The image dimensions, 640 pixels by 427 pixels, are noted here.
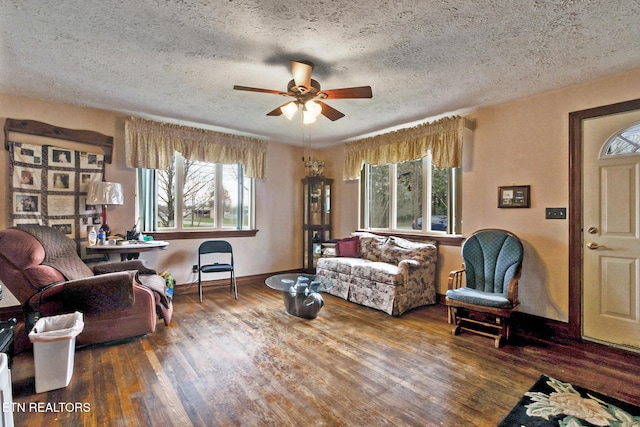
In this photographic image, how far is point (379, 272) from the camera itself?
364 cm

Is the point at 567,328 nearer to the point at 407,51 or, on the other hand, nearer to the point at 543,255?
the point at 543,255

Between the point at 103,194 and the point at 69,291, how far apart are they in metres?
1.39

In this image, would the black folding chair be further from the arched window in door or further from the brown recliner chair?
the arched window in door

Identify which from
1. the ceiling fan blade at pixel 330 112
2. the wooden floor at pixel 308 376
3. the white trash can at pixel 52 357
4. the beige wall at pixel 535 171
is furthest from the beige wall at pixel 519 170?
the white trash can at pixel 52 357

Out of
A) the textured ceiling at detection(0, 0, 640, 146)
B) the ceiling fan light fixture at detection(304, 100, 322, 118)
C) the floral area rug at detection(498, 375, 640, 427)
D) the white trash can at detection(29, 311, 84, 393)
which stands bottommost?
the floral area rug at detection(498, 375, 640, 427)

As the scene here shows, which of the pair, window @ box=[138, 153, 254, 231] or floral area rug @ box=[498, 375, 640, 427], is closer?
floral area rug @ box=[498, 375, 640, 427]

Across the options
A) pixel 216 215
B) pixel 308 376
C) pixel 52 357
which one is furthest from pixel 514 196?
pixel 52 357

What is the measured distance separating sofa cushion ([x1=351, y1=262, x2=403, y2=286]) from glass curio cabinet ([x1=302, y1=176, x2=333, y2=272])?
1475mm

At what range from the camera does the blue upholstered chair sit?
108 inches

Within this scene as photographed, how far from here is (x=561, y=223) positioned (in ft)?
9.69

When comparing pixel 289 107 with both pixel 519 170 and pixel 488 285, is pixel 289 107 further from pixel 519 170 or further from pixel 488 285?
pixel 488 285

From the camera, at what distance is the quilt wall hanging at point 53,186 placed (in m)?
3.25

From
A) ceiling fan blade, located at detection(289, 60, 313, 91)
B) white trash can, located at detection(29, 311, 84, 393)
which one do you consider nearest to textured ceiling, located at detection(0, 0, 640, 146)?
ceiling fan blade, located at detection(289, 60, 313, 91)

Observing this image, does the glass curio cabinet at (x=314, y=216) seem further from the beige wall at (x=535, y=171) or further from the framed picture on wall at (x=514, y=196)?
the framed picture on wall at (x=514, y=196)
